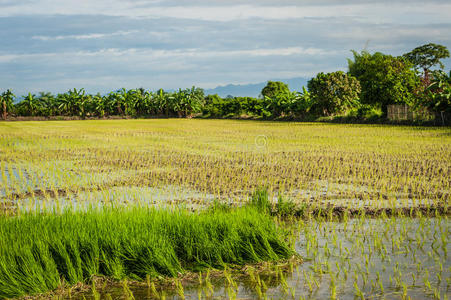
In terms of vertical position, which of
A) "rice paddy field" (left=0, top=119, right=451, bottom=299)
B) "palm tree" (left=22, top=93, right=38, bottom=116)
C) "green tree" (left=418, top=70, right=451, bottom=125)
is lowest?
"rice paddy field" (left=0, top=119, right=451, bottom=299)

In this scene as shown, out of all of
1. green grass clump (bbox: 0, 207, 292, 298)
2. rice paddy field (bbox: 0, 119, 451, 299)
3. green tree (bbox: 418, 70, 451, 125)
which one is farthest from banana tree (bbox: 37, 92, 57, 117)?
green grass clump (bbox: 0, 207, 292, 298)

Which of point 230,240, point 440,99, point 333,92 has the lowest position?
point 230,240

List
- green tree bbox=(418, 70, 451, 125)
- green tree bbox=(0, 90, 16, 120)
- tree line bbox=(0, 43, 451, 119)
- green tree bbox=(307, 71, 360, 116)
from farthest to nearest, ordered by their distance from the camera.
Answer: green tree bbox=(0, 90, 16, 120) < green tree bbox=(307, 71, 360, 116) < tree line bbox=(0, 43, 451, 119) < green tree bbox=(418, 70, 451, 125)

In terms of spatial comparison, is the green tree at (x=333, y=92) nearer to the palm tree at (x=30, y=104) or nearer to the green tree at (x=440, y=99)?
the green tree at (x=440, y=99)

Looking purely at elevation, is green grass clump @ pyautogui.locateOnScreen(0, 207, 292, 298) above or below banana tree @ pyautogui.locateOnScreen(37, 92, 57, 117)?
below

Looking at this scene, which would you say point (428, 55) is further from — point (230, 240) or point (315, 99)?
point (230, 240)

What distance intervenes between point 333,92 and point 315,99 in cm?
179

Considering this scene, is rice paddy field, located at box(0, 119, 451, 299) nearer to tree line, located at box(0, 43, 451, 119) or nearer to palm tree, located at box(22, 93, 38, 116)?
tree line, located at box(0, 43, 451, 119)

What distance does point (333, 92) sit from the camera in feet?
106

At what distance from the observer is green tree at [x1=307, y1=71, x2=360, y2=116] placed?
3234cm

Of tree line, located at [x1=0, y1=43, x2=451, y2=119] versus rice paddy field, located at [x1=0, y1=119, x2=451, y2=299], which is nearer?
rice paddy field, located at [x1=0, y1=119, x2=451, y2=299]

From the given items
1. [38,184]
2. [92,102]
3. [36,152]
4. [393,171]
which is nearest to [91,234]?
[38,184]

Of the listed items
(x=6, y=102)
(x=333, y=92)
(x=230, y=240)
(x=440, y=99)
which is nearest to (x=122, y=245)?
(x=230, y=240)

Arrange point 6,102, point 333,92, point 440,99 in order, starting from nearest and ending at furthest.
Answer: point 440,99 < point 333,92 < point 6,102
